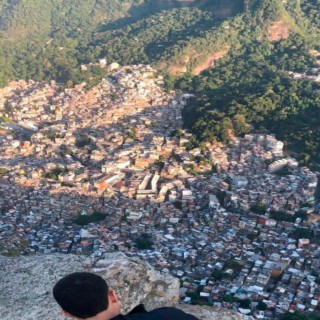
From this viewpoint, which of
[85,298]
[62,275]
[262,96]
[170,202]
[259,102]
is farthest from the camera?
[262,96]

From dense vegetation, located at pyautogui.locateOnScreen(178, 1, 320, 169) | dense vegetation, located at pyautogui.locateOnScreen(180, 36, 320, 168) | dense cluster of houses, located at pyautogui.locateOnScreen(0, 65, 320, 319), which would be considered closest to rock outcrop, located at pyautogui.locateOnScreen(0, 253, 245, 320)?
dense cluster of houses, located at pyautogui.locateOnScreen(0, 65, 320, 319)

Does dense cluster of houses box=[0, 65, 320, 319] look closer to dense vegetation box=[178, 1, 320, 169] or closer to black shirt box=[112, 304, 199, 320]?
dense vegetation box=[178, 1, 320, 169]

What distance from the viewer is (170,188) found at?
55.1 feet

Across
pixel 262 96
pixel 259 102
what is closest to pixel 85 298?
pixel 259 102

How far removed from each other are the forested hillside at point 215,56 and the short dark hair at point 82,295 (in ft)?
58.9

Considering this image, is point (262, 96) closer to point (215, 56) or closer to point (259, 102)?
point (259, 102)

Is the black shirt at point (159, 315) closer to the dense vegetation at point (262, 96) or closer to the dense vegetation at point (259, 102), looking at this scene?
the dense vegetation at point (262, 96)

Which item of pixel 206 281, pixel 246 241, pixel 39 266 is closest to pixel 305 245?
pixel 246 241

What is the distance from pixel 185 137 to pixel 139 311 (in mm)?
19254

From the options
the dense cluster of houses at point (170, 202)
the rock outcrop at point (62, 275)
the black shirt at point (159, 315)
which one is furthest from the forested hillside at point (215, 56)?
→ the black shirt at point (159, 315)

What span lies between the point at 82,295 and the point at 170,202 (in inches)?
540

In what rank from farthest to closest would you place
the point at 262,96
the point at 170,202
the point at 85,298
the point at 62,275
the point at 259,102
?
the point at 262,96 < the point at 259,102 < the point at 170,202 < the point at 62,275 < the point at 85,298

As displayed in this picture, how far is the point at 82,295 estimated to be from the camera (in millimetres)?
2264

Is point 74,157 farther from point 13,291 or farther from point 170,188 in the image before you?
point 13,291
